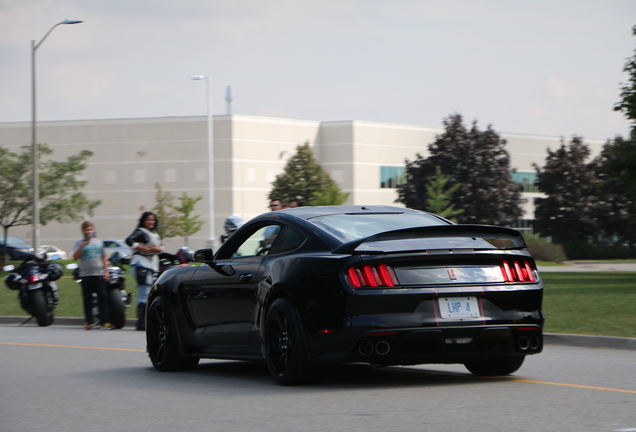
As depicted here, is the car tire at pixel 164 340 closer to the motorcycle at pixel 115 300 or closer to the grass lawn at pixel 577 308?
the grass lawn at pixel 577 308

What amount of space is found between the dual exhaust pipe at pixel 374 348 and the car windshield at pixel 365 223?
872 mm

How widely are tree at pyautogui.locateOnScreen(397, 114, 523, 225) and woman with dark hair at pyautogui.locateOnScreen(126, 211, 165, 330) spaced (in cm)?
5287

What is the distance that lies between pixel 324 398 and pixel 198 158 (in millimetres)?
75812

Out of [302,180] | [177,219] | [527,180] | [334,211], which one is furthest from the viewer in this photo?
[527,180]

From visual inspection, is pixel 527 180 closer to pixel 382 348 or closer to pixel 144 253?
pixel 144 253

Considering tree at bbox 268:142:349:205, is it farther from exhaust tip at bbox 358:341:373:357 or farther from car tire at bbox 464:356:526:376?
exhaust tip at bbox 358:341:373:357

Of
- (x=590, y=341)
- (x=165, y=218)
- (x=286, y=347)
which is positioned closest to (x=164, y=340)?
(x=286, y=347)

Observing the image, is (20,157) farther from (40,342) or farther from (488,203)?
(40,342)

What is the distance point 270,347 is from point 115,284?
30.3 feet

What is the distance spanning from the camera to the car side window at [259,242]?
8805mm

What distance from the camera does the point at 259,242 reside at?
904 cm

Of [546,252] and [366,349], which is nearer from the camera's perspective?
[366,349]

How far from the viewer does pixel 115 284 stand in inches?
671

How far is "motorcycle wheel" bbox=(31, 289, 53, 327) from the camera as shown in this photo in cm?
1806
